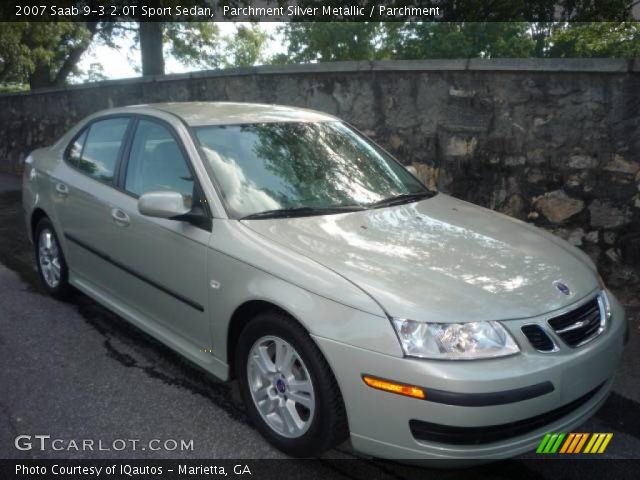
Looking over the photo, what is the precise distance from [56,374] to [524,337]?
2.71 m

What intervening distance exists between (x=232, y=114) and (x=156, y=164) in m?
0.59

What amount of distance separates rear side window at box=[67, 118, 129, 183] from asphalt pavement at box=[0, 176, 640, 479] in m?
1.12

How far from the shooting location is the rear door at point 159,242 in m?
3.15

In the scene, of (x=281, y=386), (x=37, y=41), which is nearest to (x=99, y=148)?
(x=281, y=386)

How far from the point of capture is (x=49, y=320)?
14.5 ft

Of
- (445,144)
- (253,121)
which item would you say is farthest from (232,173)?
(445,144)

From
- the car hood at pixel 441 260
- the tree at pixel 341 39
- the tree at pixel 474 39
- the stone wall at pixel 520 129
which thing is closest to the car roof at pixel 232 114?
the car hood at pixel 441 260

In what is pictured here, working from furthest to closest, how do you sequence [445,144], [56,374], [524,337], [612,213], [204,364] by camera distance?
[445,144] < [612,213] < [56,374] < [204,364] < [524,337]

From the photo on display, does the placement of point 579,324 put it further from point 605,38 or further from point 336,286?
point 605,38

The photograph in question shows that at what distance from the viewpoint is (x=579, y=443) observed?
2865mm

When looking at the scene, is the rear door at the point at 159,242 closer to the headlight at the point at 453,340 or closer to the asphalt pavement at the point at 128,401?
the asphalt pavement at the point at 128,401

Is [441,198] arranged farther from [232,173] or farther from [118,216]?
[118,216]

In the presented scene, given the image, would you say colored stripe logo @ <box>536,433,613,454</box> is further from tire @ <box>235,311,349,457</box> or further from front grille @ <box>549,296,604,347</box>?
tire @ <box>235,311,349,457</box>

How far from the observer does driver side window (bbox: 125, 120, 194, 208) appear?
338 centimetres
